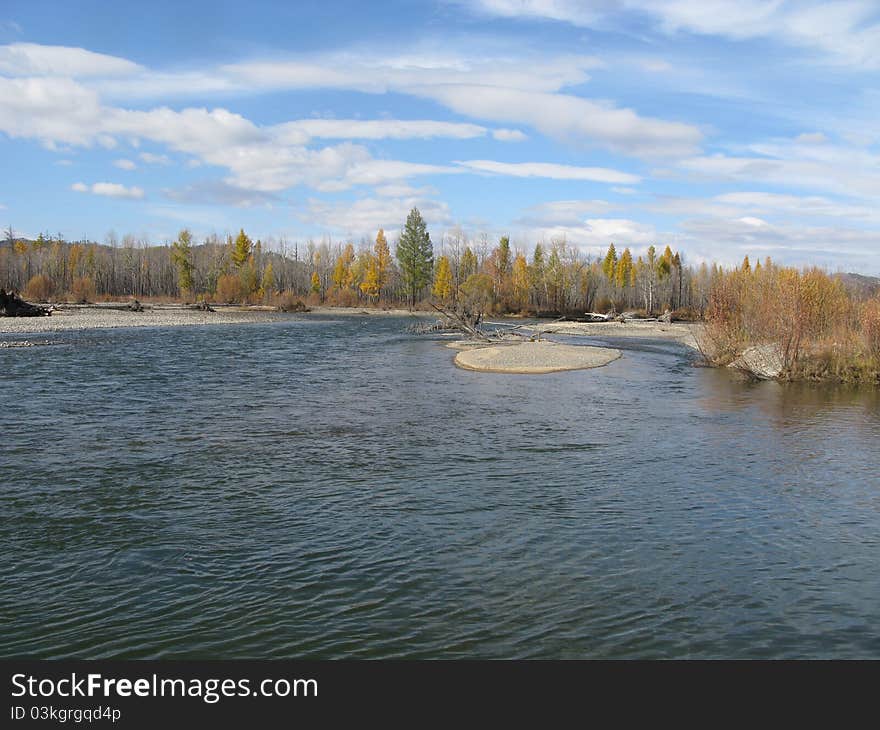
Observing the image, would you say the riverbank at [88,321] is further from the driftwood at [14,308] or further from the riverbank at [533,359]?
the riverbank at [533,359]

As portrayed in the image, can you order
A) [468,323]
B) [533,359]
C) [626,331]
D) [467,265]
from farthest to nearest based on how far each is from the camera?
[467,265] → [626,331] → [468,323] → [533,359]

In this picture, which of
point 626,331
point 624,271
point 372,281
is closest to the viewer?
point 626,331

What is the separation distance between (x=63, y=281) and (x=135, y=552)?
455 ft

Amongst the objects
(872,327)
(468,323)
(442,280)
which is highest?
(442,280)

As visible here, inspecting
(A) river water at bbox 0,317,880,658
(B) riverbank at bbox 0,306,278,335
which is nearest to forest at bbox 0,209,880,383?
(B) riverbank at bbox 0,306,278,335

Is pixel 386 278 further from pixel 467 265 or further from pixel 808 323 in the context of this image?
pixel 808 323

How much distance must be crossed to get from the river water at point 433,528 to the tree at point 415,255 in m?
93.3

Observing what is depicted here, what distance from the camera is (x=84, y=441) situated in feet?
55.9

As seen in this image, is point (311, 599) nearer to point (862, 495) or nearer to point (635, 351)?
point (862, 495)

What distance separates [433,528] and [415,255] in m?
107

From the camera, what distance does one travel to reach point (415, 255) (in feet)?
381

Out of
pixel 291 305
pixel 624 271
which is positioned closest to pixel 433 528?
pixel 291 305

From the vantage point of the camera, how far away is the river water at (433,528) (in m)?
8.15

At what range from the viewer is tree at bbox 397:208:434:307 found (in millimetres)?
115938
